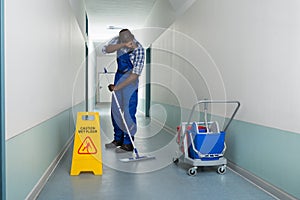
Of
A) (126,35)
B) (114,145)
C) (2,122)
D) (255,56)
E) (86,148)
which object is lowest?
(114,145)

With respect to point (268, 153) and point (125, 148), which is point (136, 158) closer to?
point (125, 148)

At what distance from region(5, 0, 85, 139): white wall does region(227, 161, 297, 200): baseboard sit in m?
1.72

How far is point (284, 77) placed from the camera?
6.83 feet

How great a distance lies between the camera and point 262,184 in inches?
92.4

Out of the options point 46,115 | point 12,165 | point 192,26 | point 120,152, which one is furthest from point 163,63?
point 12,165

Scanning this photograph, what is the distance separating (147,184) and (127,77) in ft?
5.16

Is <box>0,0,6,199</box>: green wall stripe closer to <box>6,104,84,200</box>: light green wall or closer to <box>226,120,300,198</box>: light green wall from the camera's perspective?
<box>6,104,84,200</box>: light green wall

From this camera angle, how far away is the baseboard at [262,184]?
2.07 m

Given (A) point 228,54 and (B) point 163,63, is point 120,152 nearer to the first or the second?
(A) point 228,54

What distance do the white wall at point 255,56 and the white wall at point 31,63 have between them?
1678 mm

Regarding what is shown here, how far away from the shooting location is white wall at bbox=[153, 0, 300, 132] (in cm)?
202

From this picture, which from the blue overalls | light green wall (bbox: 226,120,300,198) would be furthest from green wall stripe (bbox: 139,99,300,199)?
the blue overalls

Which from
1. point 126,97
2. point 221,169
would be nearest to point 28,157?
point 221,169

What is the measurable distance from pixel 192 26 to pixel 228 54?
1391 millimetres
